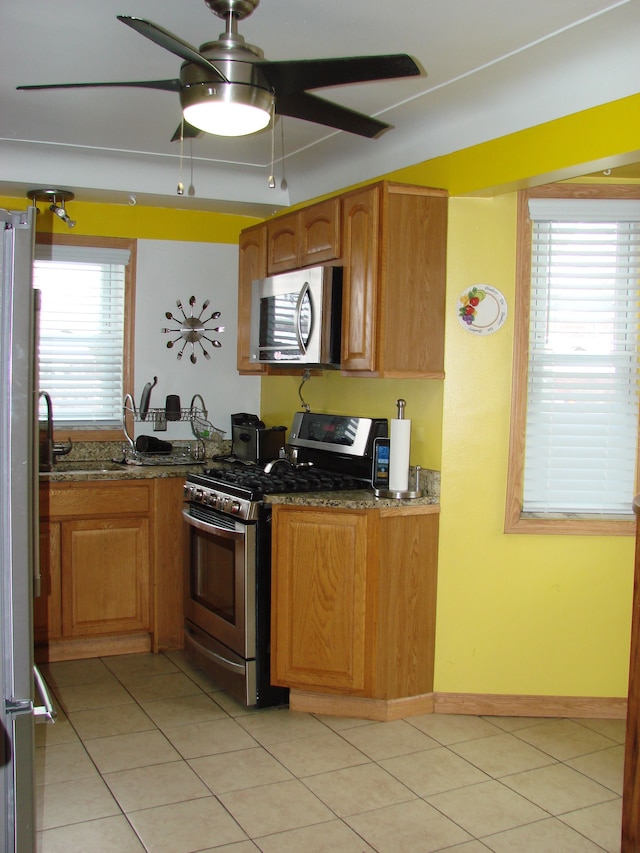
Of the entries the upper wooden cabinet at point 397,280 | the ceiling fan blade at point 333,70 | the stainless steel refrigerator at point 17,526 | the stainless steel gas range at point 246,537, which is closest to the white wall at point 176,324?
the stainless steel gas range at point 246,537

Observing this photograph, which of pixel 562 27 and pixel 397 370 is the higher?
pixel 562 27

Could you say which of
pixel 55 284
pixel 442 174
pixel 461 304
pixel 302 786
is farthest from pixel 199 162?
pixel 302 786

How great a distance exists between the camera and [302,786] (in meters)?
2.94

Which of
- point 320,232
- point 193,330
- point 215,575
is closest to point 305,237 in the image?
point 320,232

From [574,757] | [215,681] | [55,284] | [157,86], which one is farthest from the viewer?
[55,284]

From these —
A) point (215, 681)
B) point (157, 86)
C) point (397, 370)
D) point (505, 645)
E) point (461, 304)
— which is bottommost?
point (215, 681)

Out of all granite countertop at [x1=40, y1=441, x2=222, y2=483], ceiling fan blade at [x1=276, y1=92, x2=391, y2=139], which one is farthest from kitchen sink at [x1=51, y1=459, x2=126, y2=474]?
ceiling fan blade at [x1=276, y1=92, x2=391, y2=139]

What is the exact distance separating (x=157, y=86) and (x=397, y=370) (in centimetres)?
160

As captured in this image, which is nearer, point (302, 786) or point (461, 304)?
point (302, 786)

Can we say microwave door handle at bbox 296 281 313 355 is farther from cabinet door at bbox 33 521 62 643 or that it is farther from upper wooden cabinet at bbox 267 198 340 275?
cabinet door at bbox 33 521 62 643

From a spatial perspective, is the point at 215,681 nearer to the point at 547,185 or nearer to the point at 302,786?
the point at 302,786

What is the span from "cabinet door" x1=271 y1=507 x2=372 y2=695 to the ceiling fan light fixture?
1711 millimetres

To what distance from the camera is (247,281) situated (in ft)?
14.5

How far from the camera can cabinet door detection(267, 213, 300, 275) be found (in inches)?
157
